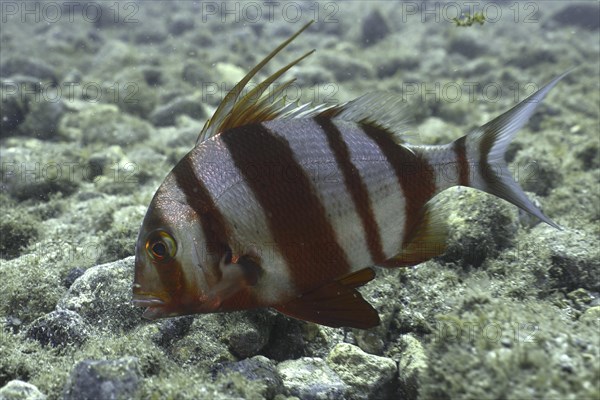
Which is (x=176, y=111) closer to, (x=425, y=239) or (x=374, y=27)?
(x=425, y=239)

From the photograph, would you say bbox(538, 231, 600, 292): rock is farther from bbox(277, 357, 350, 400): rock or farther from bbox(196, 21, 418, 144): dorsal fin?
bbox(277, 357, 350, 400): rock

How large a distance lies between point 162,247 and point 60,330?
1140 mm

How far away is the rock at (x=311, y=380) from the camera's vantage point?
2.25 meters

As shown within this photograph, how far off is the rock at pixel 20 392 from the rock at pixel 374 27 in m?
14.1

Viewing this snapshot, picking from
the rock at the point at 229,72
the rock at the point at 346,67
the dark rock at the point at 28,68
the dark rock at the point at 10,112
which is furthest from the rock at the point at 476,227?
the dark rock at the point at 28,68

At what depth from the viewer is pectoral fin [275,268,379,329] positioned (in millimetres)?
2059

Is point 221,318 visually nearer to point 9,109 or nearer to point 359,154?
point 359,154

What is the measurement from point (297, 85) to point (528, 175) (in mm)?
5868

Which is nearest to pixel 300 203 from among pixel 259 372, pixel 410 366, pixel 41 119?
pixel 259 372

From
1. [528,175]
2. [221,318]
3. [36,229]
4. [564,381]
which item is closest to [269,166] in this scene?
[221,318]

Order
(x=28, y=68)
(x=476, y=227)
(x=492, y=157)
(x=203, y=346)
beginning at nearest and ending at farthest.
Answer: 1. (x=492, y=157)
2. (x=203, y=346)
3. (x=476, y=227)
4. (x=28, y=68)

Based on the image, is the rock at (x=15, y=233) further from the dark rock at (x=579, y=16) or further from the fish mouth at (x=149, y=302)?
the dark rock at (x=579, y=16)

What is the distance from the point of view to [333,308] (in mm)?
2074

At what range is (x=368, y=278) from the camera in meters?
2.24
